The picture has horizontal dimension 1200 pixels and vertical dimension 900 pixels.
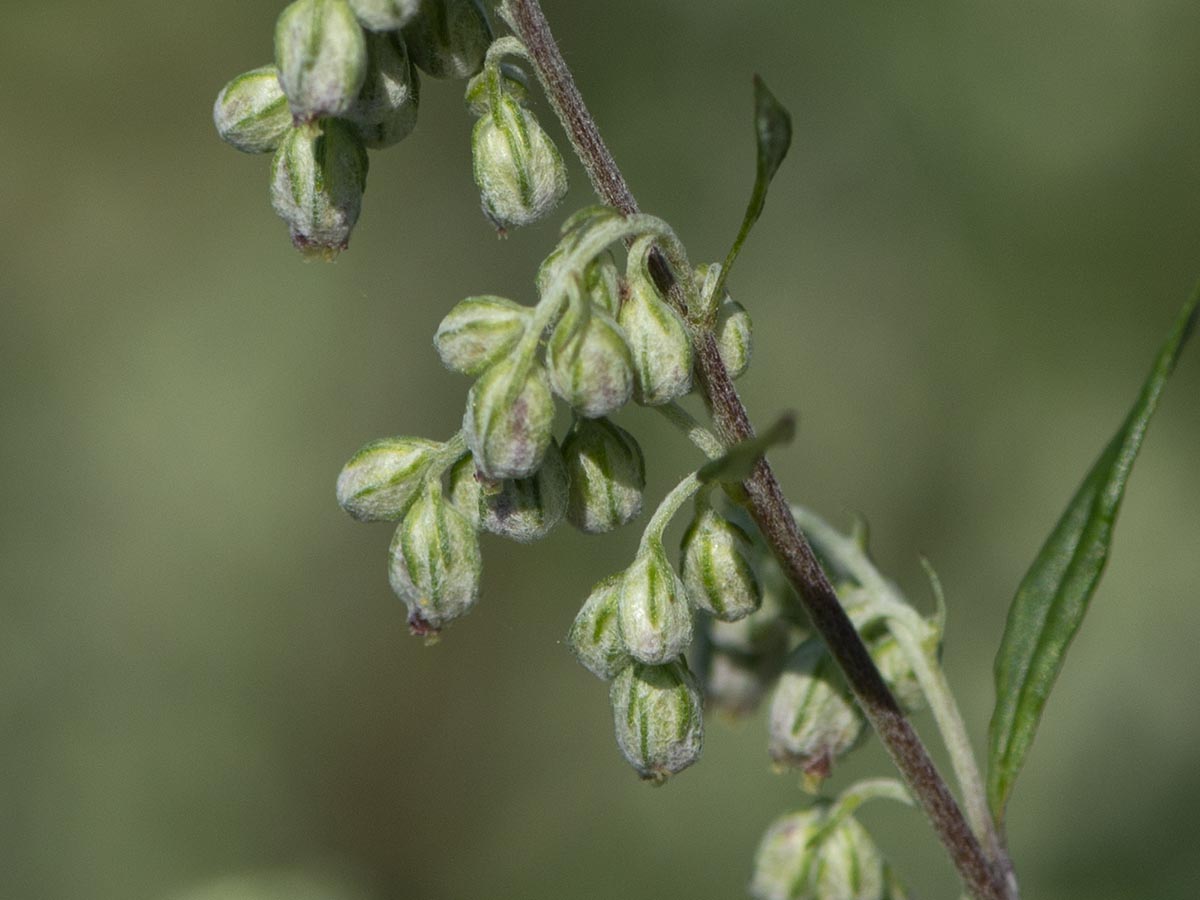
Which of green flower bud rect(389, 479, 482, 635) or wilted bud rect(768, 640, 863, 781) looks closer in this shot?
green flower bud rect(389, 479, 482, 635)

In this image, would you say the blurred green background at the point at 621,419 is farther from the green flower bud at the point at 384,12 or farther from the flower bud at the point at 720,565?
the green flower bud at the point at 384,12

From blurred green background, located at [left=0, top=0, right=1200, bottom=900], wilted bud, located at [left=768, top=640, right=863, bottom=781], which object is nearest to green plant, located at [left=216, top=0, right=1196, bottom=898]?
wilted bud, located at [left=768, top=640, right=863, bottom=781]

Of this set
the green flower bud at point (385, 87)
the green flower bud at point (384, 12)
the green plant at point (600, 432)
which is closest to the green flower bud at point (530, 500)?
the green plant at point (600, 432)

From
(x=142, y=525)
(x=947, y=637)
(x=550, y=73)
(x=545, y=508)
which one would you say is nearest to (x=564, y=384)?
(x=545, y=508)

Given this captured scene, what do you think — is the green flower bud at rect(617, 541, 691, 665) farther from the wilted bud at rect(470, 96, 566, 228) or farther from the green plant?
the wilted bud at rect(470, 96, 566, 228)

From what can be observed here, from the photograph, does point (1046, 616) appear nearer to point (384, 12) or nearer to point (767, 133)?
point (767, 133)

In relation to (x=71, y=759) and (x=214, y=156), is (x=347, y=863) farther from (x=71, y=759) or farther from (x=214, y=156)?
(x=214, y=156)

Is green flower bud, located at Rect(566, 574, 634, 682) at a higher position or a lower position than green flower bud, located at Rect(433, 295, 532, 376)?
lower

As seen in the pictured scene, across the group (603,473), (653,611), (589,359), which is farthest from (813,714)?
(589,359)
